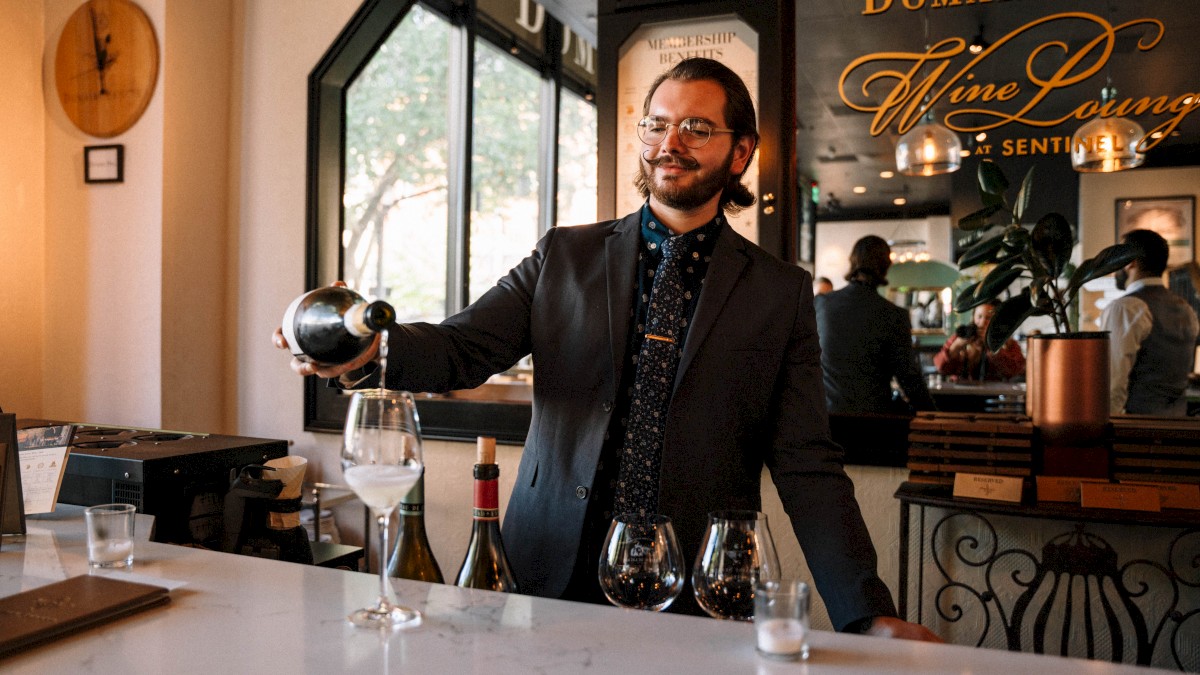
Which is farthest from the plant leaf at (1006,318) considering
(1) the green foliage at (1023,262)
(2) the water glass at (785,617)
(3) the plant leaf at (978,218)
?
(2) the water glass at (785,617)

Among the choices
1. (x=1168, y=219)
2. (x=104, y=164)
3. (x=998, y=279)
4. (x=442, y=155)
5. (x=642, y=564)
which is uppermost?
(x=1168, y=219)

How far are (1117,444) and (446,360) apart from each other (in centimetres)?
166

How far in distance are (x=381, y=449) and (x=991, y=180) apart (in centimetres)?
197

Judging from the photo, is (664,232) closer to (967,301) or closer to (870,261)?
(967,301)

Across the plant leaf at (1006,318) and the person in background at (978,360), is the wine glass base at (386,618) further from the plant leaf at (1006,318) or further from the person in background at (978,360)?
the person in background at (978,360)

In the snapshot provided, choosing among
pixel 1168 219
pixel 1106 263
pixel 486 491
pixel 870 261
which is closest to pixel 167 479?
pixel 486 491

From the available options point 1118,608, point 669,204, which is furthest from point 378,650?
point 1118,608

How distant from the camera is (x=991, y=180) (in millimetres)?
2398

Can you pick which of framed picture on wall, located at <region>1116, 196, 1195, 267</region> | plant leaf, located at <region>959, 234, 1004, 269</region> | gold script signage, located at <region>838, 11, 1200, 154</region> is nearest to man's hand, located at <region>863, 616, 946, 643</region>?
plant leaf, located at <region>959, 234, 1004, 269</region>

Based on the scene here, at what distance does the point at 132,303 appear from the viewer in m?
3.34

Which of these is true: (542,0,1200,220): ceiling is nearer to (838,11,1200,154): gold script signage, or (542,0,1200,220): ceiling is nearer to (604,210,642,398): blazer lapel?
(838,11,1200,154): gold script signage

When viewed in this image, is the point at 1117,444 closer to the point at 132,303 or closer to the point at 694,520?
the point at 694,520

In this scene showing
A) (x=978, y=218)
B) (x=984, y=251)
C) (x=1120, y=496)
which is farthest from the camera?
(x=978, y=218)

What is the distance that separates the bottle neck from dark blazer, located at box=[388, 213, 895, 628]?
0.39m
